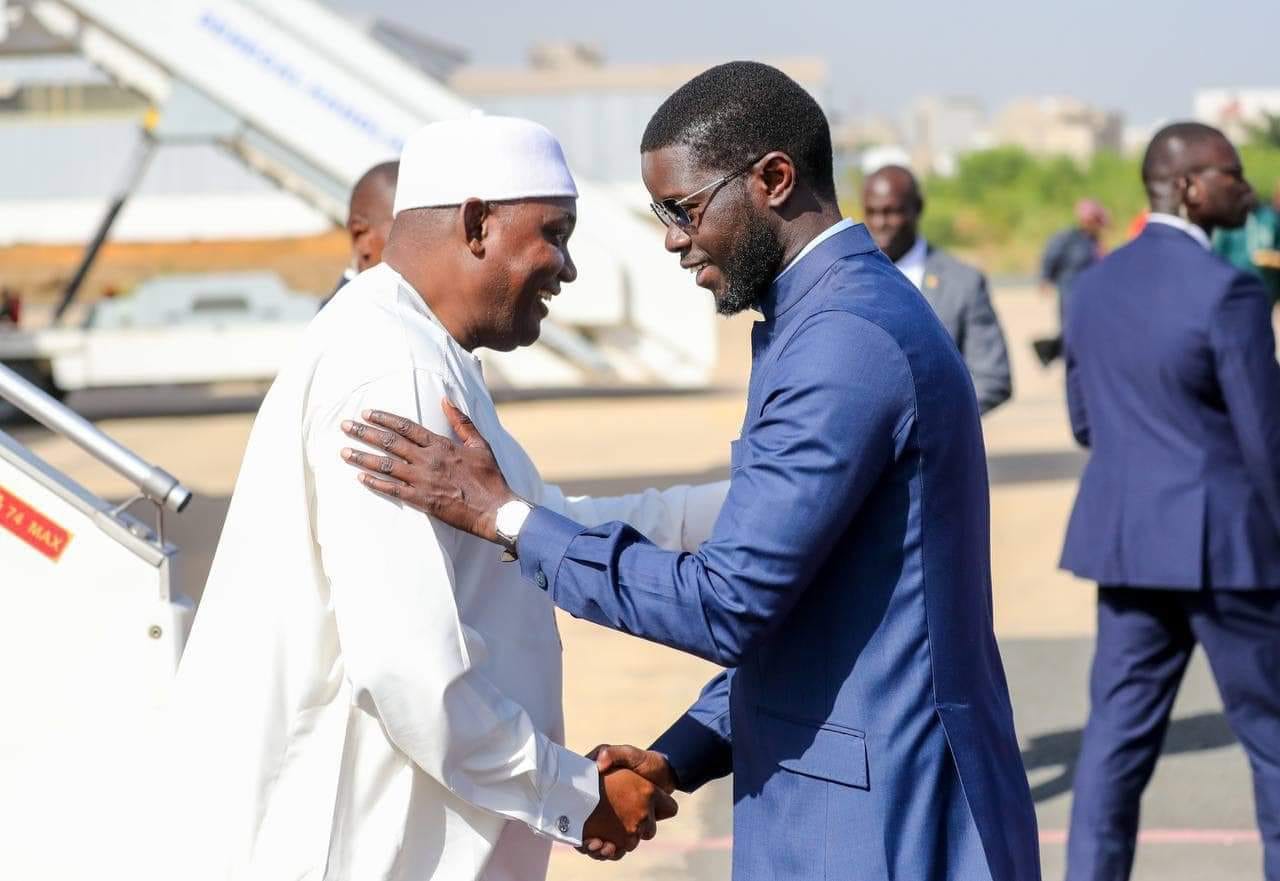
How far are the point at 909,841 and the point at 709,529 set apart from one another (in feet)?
3.52

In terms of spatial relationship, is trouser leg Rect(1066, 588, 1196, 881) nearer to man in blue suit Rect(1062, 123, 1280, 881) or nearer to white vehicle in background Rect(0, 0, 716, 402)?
man in blue suit Rect(1062, 123, 1280, 881)

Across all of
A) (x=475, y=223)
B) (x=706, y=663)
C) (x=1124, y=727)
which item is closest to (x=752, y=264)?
(x=475, y=223)

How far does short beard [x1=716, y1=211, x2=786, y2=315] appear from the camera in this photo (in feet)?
9.21

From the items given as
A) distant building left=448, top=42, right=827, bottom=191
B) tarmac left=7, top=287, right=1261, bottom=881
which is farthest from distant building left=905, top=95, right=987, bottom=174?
tarmac left=7, top=287, right=1261, bottom=881

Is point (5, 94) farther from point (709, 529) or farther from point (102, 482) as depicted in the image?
point (709, 529)

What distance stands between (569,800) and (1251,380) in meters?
2.54

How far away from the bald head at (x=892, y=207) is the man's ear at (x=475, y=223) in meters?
4.10

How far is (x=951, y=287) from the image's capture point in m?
6.88

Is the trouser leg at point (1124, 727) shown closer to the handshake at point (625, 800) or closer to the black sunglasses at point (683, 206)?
the handshake at point (625, 800)

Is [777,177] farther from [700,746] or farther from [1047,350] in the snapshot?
[1047,350]

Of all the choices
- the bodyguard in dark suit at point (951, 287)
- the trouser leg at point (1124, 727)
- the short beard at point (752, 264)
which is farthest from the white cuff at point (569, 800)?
the bodyguard in dark suit at point (951, 287)

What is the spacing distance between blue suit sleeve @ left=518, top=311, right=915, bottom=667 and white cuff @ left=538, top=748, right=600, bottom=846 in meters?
0.31

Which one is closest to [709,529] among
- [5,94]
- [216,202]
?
[216,202]

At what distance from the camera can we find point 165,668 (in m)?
3.64
